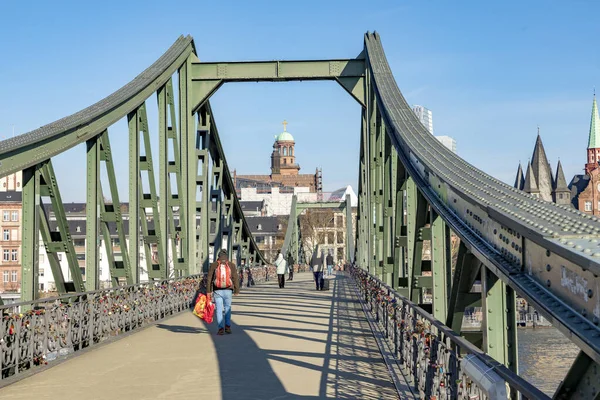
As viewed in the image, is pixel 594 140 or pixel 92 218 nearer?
pixel 92 218

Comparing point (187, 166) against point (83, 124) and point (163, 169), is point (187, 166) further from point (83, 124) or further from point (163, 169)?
point (83, 124)

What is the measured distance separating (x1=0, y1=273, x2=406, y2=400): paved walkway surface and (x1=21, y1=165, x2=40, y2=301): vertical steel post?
1.12 meters

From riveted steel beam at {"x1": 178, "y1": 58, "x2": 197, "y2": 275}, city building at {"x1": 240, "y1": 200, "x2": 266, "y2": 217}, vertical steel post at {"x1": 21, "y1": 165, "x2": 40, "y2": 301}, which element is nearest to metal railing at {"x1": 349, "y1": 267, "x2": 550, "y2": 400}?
vertical steel post at {"x1": 21, "y1": 165, "x2": 40, "y2": 301}

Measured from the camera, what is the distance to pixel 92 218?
459 inches

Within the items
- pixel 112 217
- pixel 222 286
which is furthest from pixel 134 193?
pixel 222 286

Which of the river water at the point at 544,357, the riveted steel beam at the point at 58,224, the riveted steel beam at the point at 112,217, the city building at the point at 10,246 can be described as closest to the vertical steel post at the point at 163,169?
the riveted steel beam at the point at 112,217

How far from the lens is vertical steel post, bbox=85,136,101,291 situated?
1163 cm

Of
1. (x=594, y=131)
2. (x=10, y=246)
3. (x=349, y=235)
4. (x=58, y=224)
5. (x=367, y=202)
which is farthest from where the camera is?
(x=594, y=131)

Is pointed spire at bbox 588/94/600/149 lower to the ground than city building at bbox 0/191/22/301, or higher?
higher

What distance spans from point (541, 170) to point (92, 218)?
13469 centimetres

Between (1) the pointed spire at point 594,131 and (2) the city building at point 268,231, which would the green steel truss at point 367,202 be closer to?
(2) the city building at point 268,231

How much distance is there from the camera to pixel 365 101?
67.8 feet

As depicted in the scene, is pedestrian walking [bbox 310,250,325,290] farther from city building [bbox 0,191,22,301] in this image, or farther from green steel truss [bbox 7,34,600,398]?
city building [bbox 0,191,22,301]

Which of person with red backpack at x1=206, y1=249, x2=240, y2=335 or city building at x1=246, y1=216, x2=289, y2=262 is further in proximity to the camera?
city building at x1=246, y1=216, x2=289, y2=262
